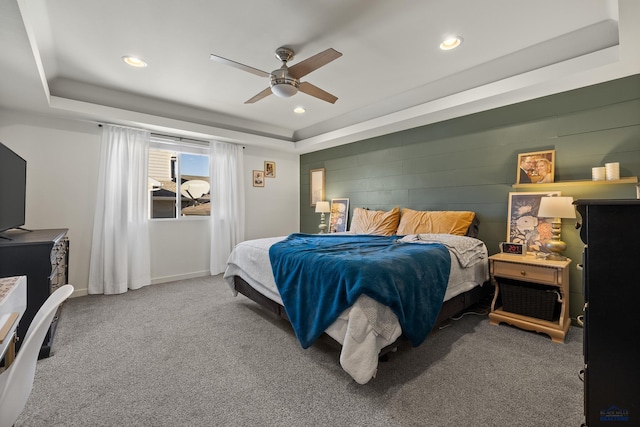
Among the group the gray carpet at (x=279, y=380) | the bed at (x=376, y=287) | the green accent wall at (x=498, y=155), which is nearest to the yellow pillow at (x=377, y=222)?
the bed at (x=376, y=287)

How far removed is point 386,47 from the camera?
2504 millimetres

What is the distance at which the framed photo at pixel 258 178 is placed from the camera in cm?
526

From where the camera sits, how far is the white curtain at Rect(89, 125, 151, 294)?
3.64 meters

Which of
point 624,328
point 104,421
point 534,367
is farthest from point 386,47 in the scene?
point 104,421

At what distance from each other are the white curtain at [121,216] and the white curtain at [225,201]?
3.15 feet

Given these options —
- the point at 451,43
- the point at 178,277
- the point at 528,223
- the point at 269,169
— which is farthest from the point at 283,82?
the point at 178,277

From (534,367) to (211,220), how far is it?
437 centimetres

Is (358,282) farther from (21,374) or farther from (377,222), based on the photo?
(377,222)

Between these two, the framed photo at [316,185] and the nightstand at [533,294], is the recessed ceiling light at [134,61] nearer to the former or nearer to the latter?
the framed photo at [316,185]

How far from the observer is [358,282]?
1703 millimetres

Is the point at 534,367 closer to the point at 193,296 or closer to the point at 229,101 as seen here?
the point at 193,296

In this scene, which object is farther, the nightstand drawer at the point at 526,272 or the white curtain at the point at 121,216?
the white curtain at the point at 121,216

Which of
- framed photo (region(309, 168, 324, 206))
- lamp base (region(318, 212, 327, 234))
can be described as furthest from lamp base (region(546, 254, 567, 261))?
framed photo (region(309, 168, 324, 206))

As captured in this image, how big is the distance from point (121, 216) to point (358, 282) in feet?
11.8
